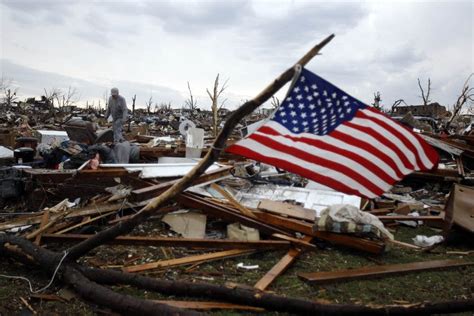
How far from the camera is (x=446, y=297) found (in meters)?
3.97

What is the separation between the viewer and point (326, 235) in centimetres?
526

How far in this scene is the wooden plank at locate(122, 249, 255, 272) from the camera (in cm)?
430

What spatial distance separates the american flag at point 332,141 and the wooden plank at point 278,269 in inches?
56.9

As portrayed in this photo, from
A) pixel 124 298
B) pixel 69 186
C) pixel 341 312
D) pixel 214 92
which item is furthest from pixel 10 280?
pixel 214 92

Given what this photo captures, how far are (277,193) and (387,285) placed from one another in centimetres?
322

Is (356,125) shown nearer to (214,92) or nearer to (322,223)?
(322,223)

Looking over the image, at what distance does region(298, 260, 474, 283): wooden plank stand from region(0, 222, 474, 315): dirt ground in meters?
0.06

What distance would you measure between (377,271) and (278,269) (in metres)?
1.13

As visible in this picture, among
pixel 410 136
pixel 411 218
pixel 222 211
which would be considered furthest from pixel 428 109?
pixel 410 136

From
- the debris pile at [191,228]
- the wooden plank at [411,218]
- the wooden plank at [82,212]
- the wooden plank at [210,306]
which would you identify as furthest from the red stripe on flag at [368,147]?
the wooden plank at [82,212]

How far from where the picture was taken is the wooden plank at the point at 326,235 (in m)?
5.01

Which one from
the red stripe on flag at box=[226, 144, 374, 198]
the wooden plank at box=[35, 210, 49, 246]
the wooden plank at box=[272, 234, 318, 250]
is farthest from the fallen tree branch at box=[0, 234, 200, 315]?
the wooden plank at box=[272, 234, 318, 250]

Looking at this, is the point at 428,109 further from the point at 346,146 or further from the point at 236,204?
the point at 346,146

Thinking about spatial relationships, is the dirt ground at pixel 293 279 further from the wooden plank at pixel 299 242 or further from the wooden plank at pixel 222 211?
the wooden plank at pixel 222 211
